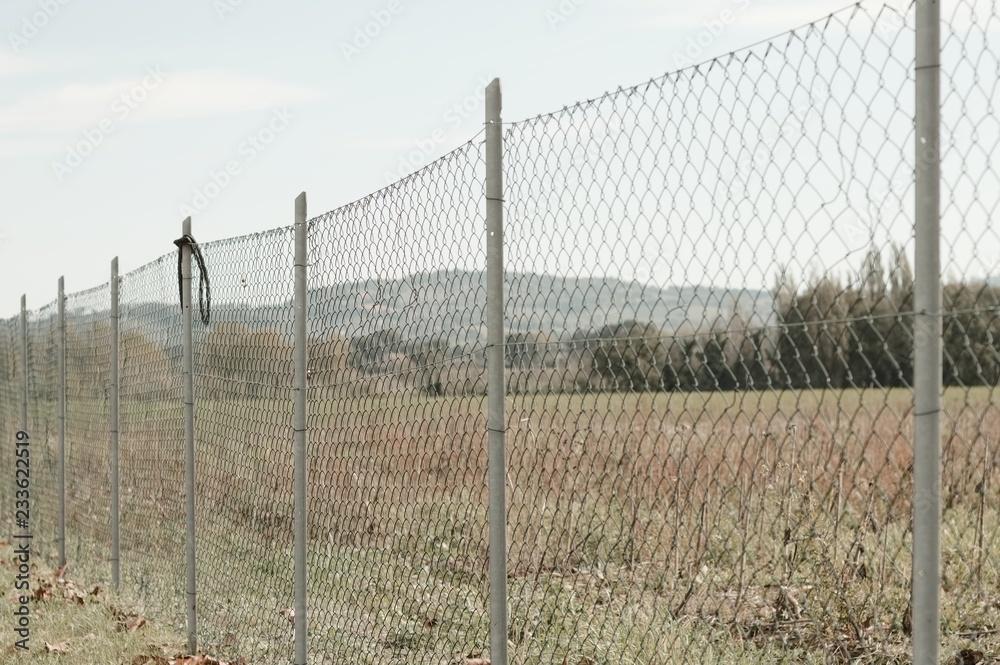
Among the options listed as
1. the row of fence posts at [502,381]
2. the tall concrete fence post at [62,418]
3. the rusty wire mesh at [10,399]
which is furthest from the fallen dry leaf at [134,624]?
the rusty wire mesh at [10,399]

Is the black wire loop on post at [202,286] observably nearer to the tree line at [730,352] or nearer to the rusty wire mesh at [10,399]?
the tree line at [730,352]

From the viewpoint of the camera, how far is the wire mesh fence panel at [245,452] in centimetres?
541

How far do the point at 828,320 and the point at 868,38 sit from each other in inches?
26.2

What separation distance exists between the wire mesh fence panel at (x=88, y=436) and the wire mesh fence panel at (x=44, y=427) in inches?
14.5

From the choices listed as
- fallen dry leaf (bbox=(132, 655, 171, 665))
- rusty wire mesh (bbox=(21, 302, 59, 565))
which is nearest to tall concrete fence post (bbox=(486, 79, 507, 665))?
fallen dry leaf (bbox=(132, 655, 171, 665))

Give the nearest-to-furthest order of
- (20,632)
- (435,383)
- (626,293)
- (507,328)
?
(626,293), (507,328), (435,383), (20,632)

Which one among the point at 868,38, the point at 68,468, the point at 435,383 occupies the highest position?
the point at 868,38

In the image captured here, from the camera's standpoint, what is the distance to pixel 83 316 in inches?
367

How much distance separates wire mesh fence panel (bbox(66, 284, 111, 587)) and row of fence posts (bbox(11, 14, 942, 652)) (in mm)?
2851

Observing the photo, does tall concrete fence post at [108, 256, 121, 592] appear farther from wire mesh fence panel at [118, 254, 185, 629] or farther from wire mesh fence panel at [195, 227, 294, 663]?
wire mesh fence panel at [195, 227, 294, 663]

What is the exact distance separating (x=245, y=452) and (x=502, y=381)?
3.01 metres

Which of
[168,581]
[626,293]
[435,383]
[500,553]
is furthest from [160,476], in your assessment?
[626,293]

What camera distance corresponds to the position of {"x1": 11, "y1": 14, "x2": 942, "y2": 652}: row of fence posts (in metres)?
2.21

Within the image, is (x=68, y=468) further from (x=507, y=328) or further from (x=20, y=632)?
(x=507, y=328)
